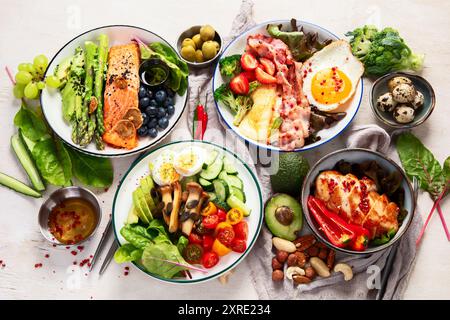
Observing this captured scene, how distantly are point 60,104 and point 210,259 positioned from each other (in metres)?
1.57

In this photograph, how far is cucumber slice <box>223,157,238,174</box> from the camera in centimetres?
368

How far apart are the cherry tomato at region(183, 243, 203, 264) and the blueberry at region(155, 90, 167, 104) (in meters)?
1.05

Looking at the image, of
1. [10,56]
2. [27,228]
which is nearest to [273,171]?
[27,228]

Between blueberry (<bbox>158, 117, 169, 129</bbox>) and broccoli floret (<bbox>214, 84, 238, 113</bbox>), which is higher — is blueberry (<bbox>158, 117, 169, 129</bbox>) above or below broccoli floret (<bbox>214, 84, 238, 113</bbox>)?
below

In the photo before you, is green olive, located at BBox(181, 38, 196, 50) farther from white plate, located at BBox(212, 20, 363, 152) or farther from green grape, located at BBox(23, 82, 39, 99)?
green grape, located at BBox(23, 82, 39, 99)

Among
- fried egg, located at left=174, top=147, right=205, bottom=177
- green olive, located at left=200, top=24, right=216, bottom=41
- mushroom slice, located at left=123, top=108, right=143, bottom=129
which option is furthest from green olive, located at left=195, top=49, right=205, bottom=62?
fried egg, located at left=174, top=147, right=205, bottom=177

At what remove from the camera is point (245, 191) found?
3.68 metres

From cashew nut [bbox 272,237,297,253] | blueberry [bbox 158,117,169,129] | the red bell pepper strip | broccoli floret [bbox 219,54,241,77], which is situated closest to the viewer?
the red bell pepper strip

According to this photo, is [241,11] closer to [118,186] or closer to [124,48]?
[124,48]

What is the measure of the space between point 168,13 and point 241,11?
0.58 metres

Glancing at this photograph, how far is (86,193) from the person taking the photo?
3732 mm

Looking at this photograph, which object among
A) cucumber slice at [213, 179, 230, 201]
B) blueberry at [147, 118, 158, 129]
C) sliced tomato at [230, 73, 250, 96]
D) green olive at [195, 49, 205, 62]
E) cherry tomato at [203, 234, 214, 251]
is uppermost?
green olive at [195, 49, 205, 62]

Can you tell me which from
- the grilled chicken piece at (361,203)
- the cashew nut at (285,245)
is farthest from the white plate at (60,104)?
the grilled chicken piece at (361,203)

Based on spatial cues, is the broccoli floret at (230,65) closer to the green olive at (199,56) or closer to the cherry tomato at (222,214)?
the green olive at (199,56)
